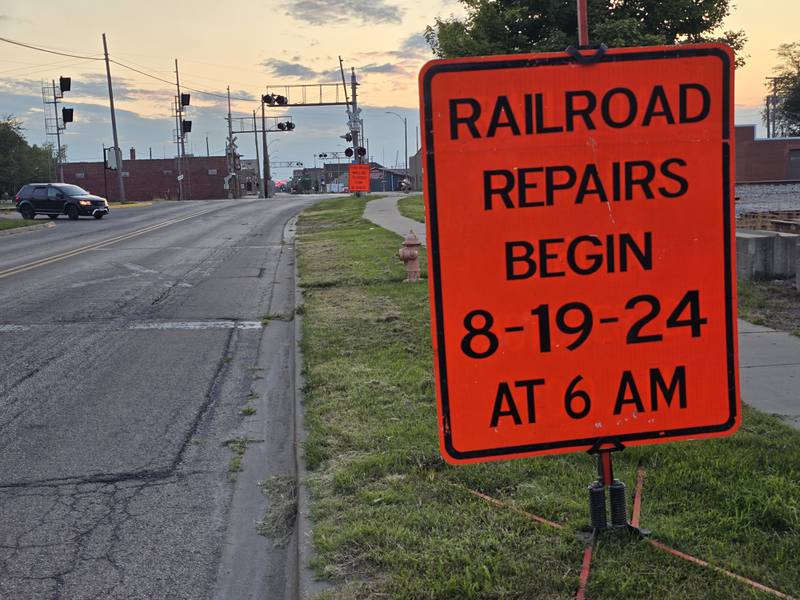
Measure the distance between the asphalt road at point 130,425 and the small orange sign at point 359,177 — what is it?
33.4m

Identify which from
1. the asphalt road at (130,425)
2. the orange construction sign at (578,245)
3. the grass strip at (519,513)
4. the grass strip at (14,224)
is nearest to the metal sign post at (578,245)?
the orange construction sign at (578,245)

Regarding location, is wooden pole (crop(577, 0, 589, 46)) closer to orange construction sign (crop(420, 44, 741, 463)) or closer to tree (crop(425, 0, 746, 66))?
orange construction sign (crop(420, 44, 741, 463))

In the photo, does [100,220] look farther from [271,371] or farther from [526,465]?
[526,465]

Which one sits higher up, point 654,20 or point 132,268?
point 654,20

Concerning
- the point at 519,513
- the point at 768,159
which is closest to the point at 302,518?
the point at 519,513

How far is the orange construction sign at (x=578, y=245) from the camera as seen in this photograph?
2.87 metres

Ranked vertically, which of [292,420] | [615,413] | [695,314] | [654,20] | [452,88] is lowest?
[292,420]

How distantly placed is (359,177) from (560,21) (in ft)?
95.9

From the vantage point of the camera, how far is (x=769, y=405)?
5.34m

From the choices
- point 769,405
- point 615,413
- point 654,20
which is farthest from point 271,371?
A: point 654,20

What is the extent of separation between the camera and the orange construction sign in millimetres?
2871

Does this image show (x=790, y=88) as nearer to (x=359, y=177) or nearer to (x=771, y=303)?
(x=359, y=177)

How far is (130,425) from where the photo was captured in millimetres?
5910

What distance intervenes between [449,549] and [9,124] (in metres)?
63.9
